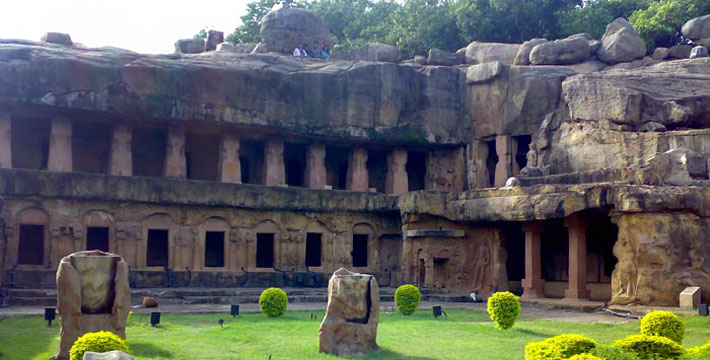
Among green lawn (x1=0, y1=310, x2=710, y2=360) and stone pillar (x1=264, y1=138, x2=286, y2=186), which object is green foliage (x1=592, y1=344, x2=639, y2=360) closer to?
green lawn (x1=0, y1=310, x2=710, y2=360)

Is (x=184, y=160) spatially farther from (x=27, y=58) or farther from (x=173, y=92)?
(x=27, y=58)

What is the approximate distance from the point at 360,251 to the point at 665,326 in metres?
20.1

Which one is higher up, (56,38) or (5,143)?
(56,38)

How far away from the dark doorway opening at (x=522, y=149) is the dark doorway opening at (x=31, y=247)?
19.7 metres

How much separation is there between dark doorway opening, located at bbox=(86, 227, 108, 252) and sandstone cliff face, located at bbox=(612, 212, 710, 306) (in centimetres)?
1841

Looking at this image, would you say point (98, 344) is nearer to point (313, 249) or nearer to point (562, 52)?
point (313, 249)

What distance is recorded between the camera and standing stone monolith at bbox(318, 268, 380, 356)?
1500 centimetres

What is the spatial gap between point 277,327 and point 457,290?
1262 centimetres

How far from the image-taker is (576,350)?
11.8m

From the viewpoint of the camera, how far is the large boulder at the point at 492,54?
1543 inches

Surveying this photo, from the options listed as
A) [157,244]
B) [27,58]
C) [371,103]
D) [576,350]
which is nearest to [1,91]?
[27,58]

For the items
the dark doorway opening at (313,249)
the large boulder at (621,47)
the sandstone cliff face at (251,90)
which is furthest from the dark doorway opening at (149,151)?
the large boulder at (621,47)

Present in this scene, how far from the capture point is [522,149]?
119 ft

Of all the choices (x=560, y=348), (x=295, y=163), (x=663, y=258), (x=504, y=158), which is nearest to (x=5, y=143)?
(x=295, y=163)
